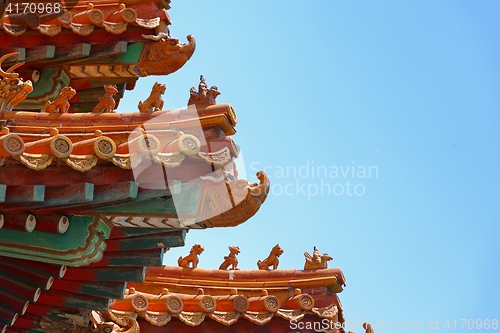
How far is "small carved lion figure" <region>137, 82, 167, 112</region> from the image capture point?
1101cm

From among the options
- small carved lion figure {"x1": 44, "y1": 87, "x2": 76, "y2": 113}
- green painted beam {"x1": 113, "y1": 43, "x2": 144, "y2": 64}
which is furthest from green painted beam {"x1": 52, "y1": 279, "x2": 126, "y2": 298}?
green painted beam {"x1": 113, "y1": 43, "x2": 144, "y2": 64}

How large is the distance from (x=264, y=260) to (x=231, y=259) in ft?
1.43

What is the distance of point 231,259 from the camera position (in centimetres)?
1513

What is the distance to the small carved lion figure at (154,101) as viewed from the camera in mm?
11008

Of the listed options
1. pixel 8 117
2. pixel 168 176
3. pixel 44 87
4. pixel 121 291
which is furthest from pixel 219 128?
pixel 44 87

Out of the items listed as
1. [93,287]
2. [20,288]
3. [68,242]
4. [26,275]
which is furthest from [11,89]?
[93,287]

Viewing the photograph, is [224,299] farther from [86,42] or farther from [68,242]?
[86,42]

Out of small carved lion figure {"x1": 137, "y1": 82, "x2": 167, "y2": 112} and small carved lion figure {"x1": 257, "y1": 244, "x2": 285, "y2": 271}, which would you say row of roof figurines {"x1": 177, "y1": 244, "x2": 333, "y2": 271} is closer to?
small carved lion figure {"x1": 257, "y1": 244, "x2": 285, "y2": 271}

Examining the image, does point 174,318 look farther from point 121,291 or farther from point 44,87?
point 44,87

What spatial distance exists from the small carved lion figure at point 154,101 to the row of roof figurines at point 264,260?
3990 mm

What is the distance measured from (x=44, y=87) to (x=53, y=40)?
0.75 m

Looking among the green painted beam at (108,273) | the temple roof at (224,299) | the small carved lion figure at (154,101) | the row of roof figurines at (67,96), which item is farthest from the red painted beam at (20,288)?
the small carved lion figure at (154,101)

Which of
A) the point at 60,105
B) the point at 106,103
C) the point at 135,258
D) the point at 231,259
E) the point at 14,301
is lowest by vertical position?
the point at 14,301

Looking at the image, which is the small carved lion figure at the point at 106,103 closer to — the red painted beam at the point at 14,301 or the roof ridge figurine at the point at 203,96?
the roof ridge figurine at the point at 203,96
